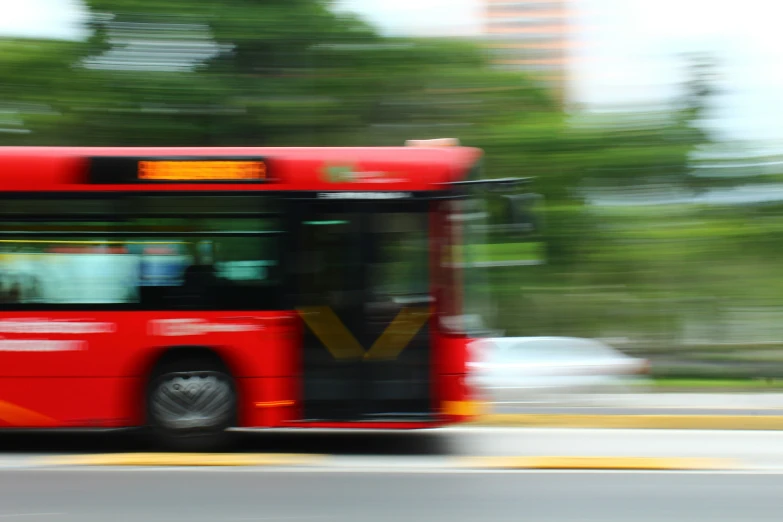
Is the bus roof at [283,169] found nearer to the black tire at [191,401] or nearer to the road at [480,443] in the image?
the black tire at [191,401]

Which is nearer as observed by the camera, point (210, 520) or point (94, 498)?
point (210, 520)

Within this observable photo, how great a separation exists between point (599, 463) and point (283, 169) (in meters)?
3.55

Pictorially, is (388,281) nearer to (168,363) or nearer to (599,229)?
(168,363)

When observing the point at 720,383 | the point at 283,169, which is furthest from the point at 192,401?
the point at 720,383

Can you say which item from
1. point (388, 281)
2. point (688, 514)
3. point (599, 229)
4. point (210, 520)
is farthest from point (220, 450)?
point (599, 229)

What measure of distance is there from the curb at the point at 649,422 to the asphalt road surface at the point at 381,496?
2.89m

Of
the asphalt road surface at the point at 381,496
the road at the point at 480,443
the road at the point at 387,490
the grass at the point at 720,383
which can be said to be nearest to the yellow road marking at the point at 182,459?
the road at the point at 387,490

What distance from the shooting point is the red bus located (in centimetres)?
780

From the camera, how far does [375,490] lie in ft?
20.6

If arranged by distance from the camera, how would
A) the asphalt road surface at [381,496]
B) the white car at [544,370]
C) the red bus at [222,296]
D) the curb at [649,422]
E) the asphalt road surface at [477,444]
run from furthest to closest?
the white car at [544,370], the curb at [649,422], the asphalt road surface at [477,444], the red bus at [222,296], the asphalt road surface at [381,496]

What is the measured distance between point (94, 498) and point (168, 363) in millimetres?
2086

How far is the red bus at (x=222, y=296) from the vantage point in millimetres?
7805

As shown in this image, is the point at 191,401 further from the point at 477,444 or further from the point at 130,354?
the point at 477,444

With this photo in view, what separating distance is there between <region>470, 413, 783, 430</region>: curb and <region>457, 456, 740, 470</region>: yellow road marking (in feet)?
7.11
